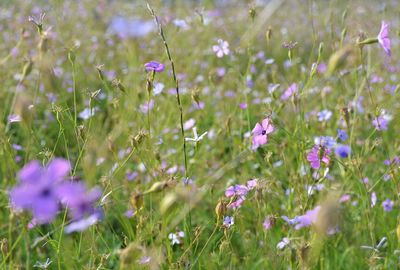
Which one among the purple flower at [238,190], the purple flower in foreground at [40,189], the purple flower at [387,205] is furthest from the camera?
the purple flower at [387,205]

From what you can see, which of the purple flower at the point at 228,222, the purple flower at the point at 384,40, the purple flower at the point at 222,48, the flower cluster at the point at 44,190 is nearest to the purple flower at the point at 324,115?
the purple flower at the point at 222,48

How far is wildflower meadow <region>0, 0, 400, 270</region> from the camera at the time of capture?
0.97m

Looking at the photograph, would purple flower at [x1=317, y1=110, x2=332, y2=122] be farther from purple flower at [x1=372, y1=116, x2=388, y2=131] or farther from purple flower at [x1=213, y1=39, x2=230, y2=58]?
purple flower at [x1=213, y1=39, x2=230, y2=58]

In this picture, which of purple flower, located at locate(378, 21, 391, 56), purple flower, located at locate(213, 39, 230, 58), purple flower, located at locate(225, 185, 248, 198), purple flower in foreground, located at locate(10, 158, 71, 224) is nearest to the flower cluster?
purple flower in foreground, located at locate(10, 158, 71, 224)

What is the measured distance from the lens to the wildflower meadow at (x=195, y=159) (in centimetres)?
97

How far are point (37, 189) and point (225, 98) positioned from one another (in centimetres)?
221

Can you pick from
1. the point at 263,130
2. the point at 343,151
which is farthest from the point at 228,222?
the point at 343,151

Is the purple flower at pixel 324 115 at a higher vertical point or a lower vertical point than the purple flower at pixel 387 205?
higher

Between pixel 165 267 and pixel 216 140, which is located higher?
pixel 165 267

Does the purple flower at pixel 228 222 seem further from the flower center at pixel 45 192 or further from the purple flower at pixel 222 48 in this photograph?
the purple flower at pixel 222 48

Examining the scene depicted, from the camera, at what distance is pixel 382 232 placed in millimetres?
1643

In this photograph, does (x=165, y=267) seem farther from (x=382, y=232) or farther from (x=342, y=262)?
(x=382, y=232)

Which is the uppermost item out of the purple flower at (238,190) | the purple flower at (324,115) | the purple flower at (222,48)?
the purple flower at (222,48)

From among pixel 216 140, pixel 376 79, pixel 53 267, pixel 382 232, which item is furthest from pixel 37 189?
pixel 376 79
